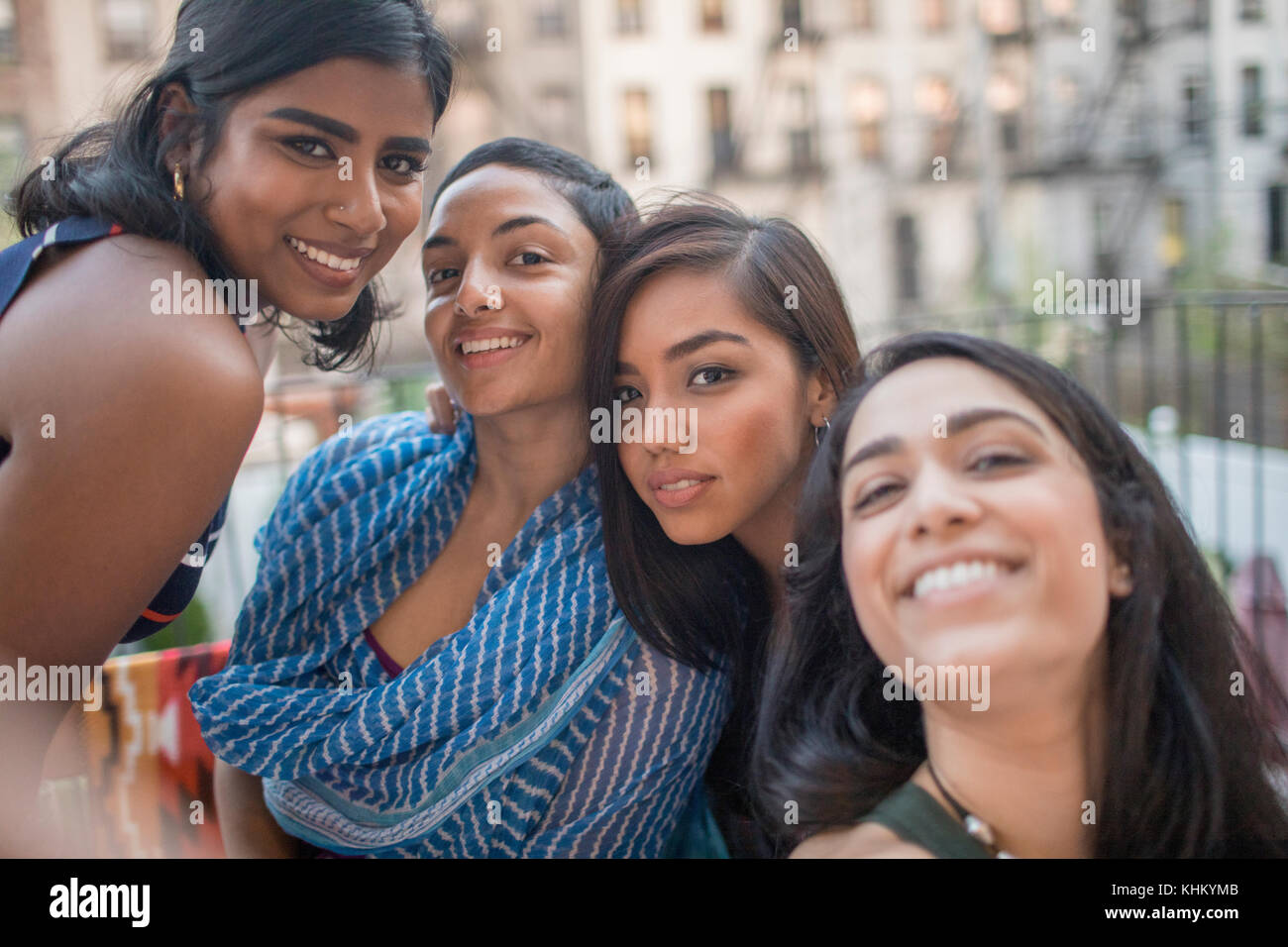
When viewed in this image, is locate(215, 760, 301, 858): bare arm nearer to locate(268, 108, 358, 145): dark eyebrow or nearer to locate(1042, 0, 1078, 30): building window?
locate(268, 108, 358, 145): dark eyebrow

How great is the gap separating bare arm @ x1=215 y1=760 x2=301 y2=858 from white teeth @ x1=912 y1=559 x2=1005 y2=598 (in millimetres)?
1073

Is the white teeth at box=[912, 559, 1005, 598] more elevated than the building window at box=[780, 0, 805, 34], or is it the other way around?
the building window at box=[780, 0, 805, 34]

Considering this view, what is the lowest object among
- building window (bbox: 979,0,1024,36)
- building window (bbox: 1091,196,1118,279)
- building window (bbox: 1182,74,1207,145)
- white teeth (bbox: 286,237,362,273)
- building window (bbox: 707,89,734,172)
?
white teeth (bbox: 286,237,362,273)

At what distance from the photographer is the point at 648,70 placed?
36.8ft

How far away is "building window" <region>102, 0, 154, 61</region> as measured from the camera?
825 cm

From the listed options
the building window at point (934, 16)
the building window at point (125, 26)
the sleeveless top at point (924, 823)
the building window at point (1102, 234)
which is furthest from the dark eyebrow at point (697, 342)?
the building window at point (934, 16)

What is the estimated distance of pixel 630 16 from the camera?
1104 centimetres

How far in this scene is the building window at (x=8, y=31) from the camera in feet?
24.3

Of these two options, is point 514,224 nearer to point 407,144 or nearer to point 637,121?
point 407,144

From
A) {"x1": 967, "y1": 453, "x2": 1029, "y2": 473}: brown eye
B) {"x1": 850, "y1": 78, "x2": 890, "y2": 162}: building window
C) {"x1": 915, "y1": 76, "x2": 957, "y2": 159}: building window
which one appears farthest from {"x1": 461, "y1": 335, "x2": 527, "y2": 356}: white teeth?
{"x1": 850, "y1": 78, "x2": 890, "y2": 162}: building window

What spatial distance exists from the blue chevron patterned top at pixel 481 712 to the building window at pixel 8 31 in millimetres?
7923

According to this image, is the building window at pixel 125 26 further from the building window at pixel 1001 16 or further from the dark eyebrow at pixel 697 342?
the dark eyebrow at pixel 697 342
